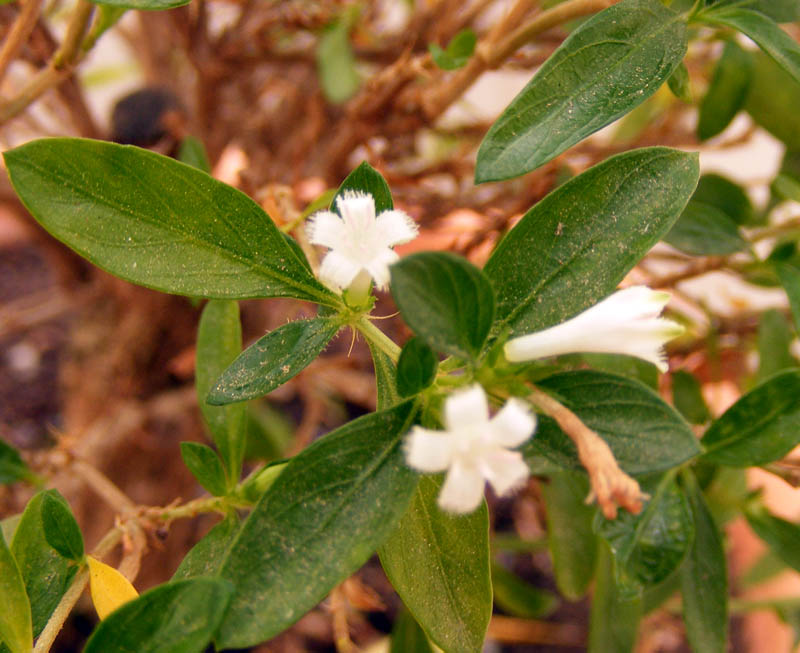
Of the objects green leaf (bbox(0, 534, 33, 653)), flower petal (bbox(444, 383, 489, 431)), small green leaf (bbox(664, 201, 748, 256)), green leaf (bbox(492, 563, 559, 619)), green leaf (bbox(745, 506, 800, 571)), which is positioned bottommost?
green leaf (bbox(492, 563, 559, 619))

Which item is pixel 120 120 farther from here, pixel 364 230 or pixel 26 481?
pixel 364 230

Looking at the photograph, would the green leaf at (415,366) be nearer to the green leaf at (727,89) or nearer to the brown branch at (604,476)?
the brown branch at (604,476)

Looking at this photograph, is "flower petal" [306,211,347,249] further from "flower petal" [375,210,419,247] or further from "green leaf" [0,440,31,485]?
"green leaf" [0,440,31,485]

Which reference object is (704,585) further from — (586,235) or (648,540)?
(586,235)

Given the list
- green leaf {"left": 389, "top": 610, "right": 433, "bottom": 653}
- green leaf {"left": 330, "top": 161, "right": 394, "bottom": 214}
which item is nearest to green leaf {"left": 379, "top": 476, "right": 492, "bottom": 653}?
green leaf {"left": 330, "top": 161, "right": 394, "bottom": 214}

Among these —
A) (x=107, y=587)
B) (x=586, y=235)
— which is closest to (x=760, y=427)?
(x=586, y=235)

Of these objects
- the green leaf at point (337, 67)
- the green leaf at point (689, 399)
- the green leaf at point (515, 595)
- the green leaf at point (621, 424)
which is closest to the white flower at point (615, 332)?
the green leaf at point (621, 424)
